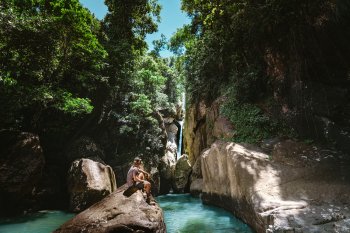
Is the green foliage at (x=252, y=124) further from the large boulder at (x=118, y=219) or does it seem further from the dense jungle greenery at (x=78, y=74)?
the dense jungle greenery at (x=78, y=74)

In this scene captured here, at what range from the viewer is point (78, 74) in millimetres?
18594

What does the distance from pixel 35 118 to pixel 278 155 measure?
523 inches

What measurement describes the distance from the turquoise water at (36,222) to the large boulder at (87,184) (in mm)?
869

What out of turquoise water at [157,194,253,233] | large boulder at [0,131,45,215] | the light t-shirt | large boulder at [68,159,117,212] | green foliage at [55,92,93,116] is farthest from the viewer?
green foliage at [55,92,93,116]

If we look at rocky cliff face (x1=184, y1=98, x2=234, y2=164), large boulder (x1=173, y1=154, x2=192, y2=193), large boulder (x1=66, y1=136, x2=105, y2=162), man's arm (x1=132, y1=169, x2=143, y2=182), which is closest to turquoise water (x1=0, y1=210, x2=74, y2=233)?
large boulder (x1=66, y1=136, x2=105, y2=162)

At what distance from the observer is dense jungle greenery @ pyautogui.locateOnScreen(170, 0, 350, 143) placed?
11914 mm

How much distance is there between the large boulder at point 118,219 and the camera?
7.20m

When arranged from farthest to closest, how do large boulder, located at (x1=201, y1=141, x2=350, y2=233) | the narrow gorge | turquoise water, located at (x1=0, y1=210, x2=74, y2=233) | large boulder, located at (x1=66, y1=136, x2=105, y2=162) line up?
1. large boulder, located at (x1=66, y1=136, x2=105, y2=162)
2. turquoise water, located at (x1=0, y1=210, x2=74, y2=233)
3. the narrow gorge
4. large boulder, located at (x1=201, y1=141, x2=350, y2=233)

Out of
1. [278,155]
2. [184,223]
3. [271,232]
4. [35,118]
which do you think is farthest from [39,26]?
[271,232]

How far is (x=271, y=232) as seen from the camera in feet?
22.7

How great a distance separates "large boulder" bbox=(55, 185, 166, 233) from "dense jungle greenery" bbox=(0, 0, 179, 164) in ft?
28.3

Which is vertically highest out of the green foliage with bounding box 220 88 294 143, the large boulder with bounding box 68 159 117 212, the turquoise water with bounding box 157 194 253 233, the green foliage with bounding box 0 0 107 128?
the green foliage with bounding box 0 0 107 128

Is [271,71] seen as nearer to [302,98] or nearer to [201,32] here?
[302,98]

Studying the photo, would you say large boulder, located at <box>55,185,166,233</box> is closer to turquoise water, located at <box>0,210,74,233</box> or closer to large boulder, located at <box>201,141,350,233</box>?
large boulder, located at <box>201,141,350,233</box>
